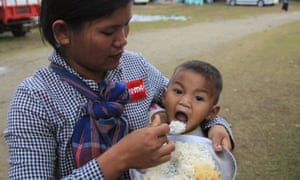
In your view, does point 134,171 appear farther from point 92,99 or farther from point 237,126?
point 237,126

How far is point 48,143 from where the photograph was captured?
148cm

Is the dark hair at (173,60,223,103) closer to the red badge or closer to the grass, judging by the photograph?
the red badge

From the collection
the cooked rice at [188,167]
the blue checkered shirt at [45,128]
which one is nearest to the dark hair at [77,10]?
the blue checkered shirt at [45,128]

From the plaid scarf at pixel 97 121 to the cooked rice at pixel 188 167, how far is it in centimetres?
20

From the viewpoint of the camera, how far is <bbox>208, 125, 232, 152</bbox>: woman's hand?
183 cm

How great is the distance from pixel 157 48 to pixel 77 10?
9183mm

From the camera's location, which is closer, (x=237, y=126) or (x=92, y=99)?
(x=92, y=99)

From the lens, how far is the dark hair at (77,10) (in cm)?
143

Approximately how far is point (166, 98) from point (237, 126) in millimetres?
3339

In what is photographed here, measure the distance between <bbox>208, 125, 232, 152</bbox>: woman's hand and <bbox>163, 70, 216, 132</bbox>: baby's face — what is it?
0.27 feet

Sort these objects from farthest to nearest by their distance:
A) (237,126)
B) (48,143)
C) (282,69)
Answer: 1. (282,69)
2. (237,126)
3. (48,143)

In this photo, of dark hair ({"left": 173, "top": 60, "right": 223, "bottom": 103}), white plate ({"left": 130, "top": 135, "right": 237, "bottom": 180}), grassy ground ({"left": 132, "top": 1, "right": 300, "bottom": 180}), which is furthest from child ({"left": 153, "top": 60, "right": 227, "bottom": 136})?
grassy ground ({"left": 132, "top": 1, "right": 300, "bottom": 180})

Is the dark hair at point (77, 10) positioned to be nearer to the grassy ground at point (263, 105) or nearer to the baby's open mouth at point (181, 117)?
the baby's open mouth at point (181, 117)

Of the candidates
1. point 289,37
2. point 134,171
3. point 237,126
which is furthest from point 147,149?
point 289,37
